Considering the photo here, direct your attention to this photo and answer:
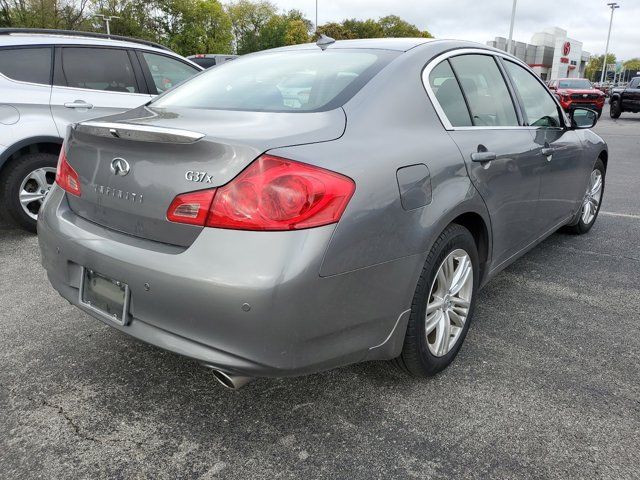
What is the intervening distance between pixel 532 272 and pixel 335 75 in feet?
7.65

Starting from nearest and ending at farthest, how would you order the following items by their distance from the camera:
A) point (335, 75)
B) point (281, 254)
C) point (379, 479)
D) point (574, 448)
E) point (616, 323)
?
point (281, 254) → point (379, 479) → point (574, 448) → point (335, 75) → point (616, 323)

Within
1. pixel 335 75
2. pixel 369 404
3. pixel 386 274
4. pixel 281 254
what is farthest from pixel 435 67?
pixel 369 404

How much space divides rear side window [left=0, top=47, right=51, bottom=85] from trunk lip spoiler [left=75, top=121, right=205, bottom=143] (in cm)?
298

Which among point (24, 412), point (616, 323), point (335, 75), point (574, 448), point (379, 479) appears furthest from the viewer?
point (616, 323)

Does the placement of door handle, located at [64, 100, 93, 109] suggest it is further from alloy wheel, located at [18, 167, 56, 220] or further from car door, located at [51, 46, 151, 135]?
alloy wheel, located at [18, 167, 56, 220]

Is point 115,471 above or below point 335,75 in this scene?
below

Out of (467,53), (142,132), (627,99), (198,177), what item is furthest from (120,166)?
(627,99)

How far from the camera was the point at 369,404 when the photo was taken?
2.33m

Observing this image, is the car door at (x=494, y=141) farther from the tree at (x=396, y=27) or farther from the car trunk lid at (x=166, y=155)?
the tree at (x=396, y=27)

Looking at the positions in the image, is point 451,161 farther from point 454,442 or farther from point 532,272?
point 532,272

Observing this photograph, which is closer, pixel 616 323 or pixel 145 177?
pixel 145 177

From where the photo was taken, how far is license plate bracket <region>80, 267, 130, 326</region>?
2.03 meters

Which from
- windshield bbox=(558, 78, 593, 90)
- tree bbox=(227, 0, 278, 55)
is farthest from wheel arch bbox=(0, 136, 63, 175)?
tree bbox=(227, 0, 278, 55)

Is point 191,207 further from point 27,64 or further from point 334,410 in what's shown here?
point 27,64
